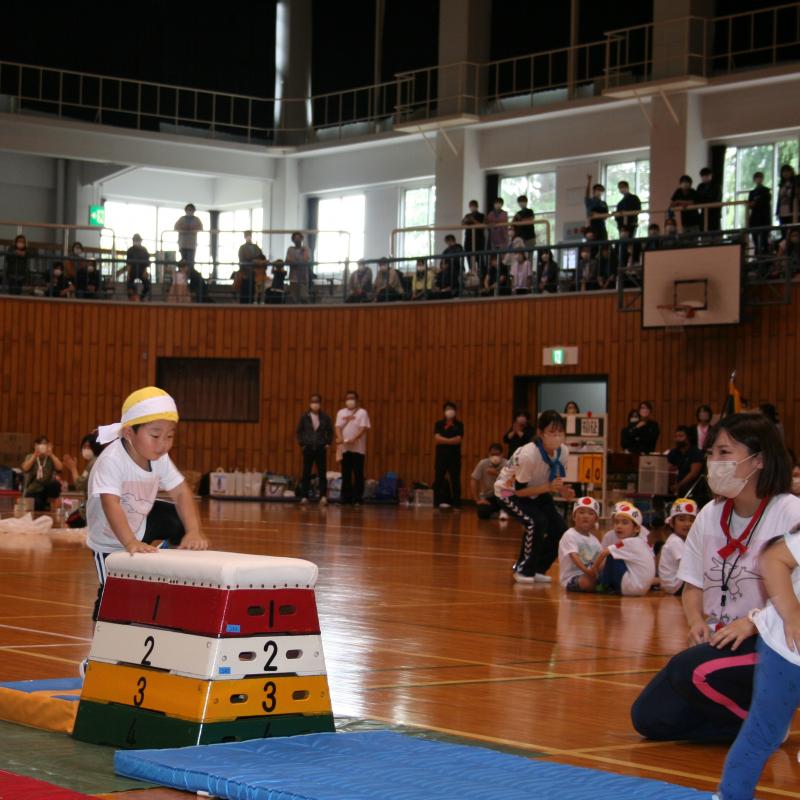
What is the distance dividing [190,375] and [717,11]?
1240 centimetres

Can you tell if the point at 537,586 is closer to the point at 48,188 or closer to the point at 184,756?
the point at 184,756

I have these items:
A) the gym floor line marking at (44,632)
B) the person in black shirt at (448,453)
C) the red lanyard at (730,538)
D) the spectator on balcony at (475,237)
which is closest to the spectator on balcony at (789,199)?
the spectator on balcony at (475,237)

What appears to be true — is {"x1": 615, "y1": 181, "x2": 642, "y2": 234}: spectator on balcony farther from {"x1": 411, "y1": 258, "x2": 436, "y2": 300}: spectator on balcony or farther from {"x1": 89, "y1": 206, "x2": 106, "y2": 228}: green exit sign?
{"x1": 89, "y1": 206, "x2": 106, "y2": 228}: green exit sign

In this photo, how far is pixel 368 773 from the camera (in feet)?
13.5

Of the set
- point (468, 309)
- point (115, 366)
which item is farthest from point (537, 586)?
point (115, 366)

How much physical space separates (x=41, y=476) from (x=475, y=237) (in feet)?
31.0

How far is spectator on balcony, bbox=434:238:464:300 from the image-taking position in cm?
2413

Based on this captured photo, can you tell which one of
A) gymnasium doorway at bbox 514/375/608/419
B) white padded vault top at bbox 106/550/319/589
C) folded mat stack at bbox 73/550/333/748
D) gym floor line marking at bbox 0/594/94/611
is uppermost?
gymnasium doorway at bbox 514/375/608/419

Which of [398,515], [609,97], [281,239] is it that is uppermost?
[609,97]

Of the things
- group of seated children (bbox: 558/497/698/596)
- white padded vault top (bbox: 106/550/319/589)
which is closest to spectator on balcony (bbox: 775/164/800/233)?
group of seated children (bbox: 558/497/698/596)

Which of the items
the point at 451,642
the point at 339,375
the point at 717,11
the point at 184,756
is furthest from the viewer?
the point at 339,375

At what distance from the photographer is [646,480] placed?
62.0ft

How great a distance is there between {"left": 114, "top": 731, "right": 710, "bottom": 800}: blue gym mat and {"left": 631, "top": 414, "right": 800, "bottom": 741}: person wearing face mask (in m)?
0.76

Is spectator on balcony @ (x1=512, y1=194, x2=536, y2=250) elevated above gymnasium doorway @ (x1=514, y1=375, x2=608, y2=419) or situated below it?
above
